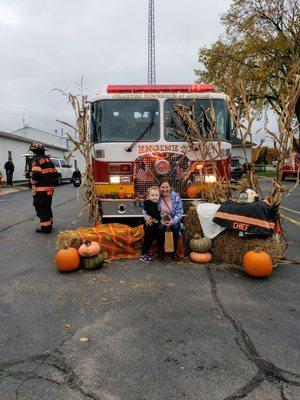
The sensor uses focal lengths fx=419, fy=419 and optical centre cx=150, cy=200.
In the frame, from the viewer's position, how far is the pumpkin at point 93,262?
6074 mm

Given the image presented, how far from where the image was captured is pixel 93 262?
6070 mm

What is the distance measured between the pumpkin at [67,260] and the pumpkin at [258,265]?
7.83ft

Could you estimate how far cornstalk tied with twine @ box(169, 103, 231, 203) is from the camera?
7.36m

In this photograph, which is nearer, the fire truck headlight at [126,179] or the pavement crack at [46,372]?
the pavement crack at [46,372]

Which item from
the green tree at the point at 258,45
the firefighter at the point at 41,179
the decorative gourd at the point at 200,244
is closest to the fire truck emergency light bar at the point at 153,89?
the firefighter at the point at 41,179

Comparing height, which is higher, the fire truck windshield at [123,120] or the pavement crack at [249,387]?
the fire truck windshield at [123,120]

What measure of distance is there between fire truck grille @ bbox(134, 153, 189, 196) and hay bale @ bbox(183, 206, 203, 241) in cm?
89

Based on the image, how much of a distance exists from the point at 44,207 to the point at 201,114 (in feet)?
12.8

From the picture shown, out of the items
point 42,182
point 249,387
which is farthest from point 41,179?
point 249,387

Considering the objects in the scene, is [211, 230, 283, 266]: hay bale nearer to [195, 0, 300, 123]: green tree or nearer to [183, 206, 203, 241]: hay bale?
[183, 206, 203, 241]: hay bale

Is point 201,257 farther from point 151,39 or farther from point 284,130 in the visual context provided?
point 151,39

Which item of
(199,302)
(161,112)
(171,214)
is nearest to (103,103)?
(161,112)

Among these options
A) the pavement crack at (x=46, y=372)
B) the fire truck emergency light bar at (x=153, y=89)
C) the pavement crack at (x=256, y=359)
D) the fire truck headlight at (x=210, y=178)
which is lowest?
the pavement crack at (x=256, y=359)

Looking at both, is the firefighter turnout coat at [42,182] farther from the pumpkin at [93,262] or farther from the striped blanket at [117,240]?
the pumpkin at [93,262]
